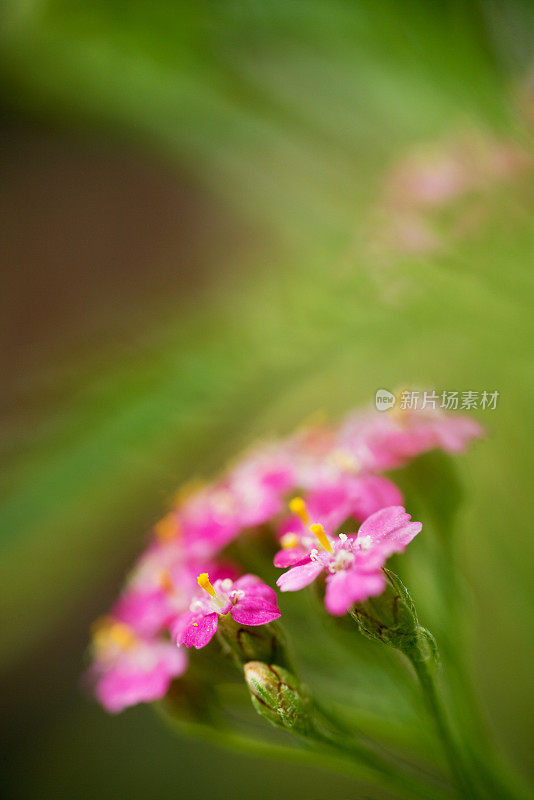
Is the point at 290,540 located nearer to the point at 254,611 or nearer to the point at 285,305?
the point at 254,611

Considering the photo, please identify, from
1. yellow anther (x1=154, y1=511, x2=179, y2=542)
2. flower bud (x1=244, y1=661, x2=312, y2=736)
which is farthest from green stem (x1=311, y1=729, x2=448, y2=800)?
yellow anther (x1=154, y1=511, x2=179, y2=542)

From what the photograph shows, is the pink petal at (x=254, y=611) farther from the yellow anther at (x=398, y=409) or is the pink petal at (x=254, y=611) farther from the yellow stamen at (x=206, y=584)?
the yellow anther at (x=398, y=409)

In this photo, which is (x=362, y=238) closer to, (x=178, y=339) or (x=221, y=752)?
(x=178, y=339)

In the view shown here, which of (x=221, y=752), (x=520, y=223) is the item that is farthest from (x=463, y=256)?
(x=221, y=752)

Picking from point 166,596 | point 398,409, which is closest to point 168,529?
point 166,596

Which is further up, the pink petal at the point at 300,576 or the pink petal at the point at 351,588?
the pink petal at the point at 300,576

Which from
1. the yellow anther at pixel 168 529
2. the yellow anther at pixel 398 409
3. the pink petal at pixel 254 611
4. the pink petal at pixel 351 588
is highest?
the yellow anther at pixel 168 529

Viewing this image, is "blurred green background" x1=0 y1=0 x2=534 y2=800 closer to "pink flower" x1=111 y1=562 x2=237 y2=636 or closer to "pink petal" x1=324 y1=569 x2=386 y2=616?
"pink flower" x1=111 y1=562 x2=237 y2=636

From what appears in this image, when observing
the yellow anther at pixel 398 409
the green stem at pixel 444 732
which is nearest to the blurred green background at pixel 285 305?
the yellow anther at pixel 398 409
